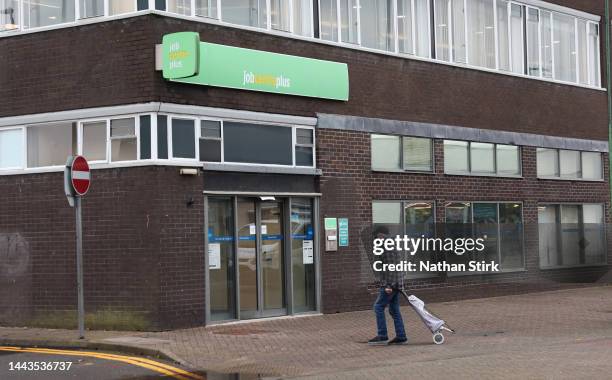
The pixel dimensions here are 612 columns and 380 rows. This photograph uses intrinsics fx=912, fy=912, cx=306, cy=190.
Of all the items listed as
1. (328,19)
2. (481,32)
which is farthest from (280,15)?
(481,32)

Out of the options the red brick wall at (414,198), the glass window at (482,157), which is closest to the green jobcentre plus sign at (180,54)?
the red brick wall at (414,198)

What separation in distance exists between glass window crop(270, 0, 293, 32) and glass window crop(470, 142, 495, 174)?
252 inches

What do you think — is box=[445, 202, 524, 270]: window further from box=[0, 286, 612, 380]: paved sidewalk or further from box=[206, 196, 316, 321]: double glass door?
box=[206, 196, 316, 321]: double glass door

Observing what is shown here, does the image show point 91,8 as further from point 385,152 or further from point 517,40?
point 517,40

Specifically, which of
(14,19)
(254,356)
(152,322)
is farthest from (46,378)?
(14,19)

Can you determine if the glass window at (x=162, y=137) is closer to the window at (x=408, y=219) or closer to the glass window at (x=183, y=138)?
the glass window at (x=183, y=138)

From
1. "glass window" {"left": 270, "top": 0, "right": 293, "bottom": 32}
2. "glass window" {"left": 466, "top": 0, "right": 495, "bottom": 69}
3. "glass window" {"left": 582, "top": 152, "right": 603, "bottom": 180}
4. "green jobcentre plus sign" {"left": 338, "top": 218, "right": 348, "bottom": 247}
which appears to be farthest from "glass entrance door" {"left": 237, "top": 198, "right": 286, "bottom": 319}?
"glass window" {"left": 582, "top": 152, "right": 603, "bottom": 180}

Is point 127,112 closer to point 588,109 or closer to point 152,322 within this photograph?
point 152,322

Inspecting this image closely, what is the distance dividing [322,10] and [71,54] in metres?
5.40

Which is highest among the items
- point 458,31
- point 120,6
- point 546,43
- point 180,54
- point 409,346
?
point 546,43

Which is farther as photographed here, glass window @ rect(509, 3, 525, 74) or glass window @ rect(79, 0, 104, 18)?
glass window @ rect(509, 3, 525, 74)

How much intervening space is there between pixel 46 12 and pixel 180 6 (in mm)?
2609

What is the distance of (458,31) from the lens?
72.6ft

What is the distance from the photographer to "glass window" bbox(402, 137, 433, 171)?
67.1 feet
